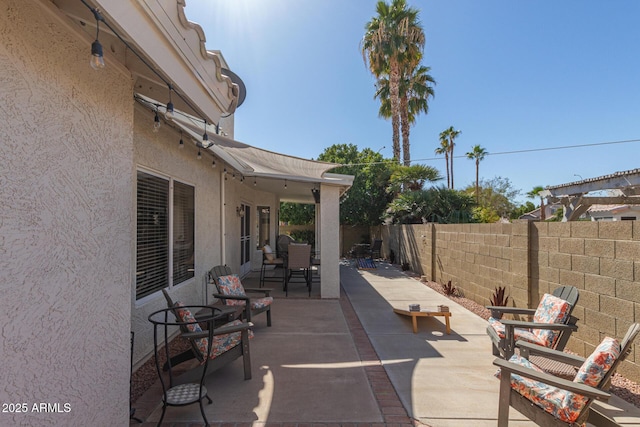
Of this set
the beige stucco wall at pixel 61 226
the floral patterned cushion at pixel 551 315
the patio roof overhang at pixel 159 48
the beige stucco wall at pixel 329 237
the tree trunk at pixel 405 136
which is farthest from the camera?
the tree trunk at pixel 405 136

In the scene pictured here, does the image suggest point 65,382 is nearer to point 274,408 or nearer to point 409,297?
point 274,408

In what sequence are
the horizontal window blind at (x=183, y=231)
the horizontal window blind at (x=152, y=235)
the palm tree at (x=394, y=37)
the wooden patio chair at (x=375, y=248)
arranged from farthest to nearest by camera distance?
the palm tree at (x=394, y=37) → the wooden patio chair at (x=375, y=248) → the horizontal window blind at (x=183, y=231) → the horizontal window blind at (x=152, y=235)

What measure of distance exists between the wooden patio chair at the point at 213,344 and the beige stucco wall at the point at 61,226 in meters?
0.76

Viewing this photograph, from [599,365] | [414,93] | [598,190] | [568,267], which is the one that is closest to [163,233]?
[599,365]

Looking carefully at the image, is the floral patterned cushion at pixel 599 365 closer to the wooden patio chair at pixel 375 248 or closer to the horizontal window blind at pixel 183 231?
the horizontal window blind at pixel 183 231

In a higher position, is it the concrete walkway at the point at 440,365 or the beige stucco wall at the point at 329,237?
the beige stucco wall at the point at 329,237

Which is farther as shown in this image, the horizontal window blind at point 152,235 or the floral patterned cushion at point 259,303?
the floral patterned cushion at point 259,303

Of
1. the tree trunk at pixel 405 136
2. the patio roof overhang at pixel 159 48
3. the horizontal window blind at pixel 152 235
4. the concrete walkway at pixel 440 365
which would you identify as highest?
the tree trunk at pixel 405 136

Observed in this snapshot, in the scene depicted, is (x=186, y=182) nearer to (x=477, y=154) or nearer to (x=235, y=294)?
(x=235, y=294)

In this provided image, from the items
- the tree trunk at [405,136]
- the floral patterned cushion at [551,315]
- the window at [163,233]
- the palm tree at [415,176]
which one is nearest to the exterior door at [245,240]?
the window at [163,233]

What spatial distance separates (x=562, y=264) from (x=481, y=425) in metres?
3.23

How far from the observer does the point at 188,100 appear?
9.31 ft

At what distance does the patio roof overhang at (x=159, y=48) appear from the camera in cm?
190

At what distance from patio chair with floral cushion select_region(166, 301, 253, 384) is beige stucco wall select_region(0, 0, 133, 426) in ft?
2.48
